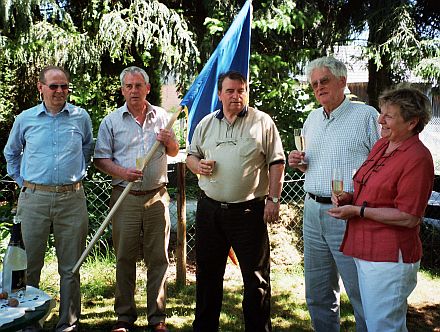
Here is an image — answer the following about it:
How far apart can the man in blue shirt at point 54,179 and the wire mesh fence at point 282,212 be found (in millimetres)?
1766

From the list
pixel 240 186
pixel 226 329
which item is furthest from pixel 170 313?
pixel 240 186

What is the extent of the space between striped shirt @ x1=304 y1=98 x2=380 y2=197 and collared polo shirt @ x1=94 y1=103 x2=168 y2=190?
126 cm

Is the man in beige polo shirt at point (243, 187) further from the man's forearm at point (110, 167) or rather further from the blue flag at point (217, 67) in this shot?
the blue flag at point (217, 67)

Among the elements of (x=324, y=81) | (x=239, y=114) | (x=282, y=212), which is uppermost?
(x=324, y=81)

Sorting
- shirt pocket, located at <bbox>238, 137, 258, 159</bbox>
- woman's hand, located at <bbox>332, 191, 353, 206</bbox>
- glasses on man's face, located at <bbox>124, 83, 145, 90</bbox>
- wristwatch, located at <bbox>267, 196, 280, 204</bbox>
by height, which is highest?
glasses on man's face, located at <bbox>124, 83, 145, 90</bbox>

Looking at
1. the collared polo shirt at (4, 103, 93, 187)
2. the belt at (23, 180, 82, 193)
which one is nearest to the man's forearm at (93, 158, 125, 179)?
the collared polo shirt at (4, 103, 93, 187)

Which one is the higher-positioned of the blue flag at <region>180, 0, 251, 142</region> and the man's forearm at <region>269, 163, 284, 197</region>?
the blue flag at <region>180, 0, 251, 142</region>

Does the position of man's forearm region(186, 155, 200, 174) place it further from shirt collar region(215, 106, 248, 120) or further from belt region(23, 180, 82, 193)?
belt region(23, 180, 82, 193)

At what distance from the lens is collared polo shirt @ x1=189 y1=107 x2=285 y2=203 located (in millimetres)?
3430

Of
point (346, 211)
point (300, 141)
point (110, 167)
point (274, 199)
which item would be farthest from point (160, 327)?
point (346, 211)

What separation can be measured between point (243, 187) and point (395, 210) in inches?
46.2

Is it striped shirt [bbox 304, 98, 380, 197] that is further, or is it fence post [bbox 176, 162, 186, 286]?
fence post [bbox 176, 162, 186, 286]

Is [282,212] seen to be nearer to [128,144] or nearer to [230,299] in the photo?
[230,299]

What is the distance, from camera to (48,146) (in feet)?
12.1
